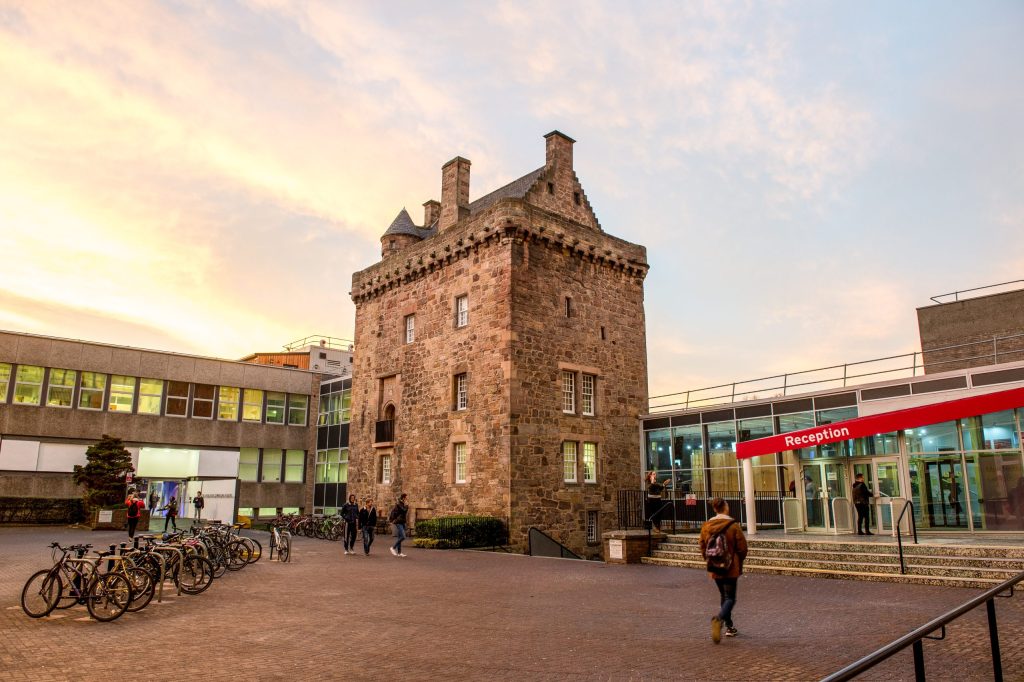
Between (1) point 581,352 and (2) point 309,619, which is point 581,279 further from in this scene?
(2) point 309,619

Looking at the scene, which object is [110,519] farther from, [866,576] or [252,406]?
[866,576]

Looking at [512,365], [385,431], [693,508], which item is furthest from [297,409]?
[693,508]

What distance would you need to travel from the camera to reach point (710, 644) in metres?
8.51

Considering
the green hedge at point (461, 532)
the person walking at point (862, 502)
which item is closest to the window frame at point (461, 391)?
the green hedge at point (461, 532)

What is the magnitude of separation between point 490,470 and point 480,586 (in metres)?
11.3

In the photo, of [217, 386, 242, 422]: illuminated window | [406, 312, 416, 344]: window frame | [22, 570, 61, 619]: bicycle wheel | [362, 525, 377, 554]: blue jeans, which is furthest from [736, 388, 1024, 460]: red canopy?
[217, 386, 242, 422]: illuminated window

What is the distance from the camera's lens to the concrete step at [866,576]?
1280 cm

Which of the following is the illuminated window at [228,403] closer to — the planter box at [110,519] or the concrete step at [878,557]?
the planter box at [110,519]

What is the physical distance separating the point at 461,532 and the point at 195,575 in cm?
1127

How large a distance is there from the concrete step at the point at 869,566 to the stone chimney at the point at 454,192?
18.1 m

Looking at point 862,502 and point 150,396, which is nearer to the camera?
point 862,502

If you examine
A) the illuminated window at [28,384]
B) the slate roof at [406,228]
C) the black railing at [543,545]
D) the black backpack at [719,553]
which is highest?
the slate roof at [406,228]

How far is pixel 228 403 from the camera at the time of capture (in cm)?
3897

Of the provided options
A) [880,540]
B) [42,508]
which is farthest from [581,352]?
[42,508]
